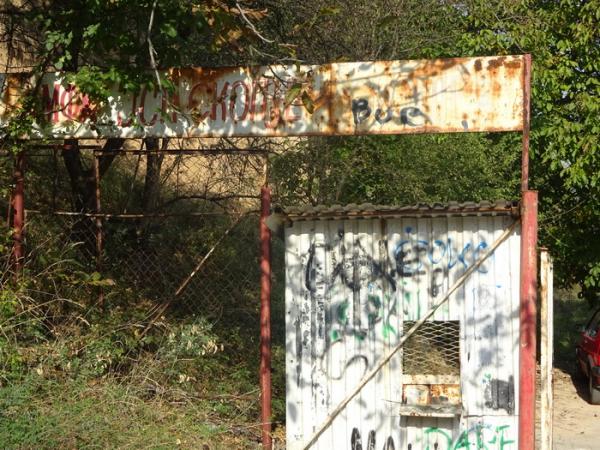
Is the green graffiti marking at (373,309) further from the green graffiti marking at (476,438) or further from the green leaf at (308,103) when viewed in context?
the green leaf at (308,103)

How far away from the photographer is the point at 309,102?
692 cm

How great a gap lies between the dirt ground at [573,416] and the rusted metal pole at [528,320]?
3566mm

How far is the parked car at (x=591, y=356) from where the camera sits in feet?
39.8

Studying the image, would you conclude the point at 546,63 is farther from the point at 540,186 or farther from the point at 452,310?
the point at 452,310

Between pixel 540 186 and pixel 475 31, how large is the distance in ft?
8.54

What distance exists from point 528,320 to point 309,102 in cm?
240

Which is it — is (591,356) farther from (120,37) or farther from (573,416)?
(120,37)

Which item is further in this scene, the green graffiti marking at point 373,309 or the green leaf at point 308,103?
the green leaf at point 308,103

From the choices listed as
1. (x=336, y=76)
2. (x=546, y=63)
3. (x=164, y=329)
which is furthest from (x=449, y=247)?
(x=546, y=63)

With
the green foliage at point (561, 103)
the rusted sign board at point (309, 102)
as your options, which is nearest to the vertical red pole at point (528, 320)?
the rusted sign board at point (309, 102)

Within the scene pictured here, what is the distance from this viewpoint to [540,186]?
13359 mm

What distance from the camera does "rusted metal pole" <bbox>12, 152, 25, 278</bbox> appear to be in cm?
756

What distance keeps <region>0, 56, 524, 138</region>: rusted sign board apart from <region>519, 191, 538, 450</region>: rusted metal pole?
2.66 ft

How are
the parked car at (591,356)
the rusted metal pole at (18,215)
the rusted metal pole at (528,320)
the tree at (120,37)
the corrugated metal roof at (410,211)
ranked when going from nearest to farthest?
1. the rusted metal pole at (528,320)
2. the corrugated metal roof at (410,211)
3. the tree at (120,37)
4. the rusted metal pole at (18,215)
5. the parked car at (591,356)
